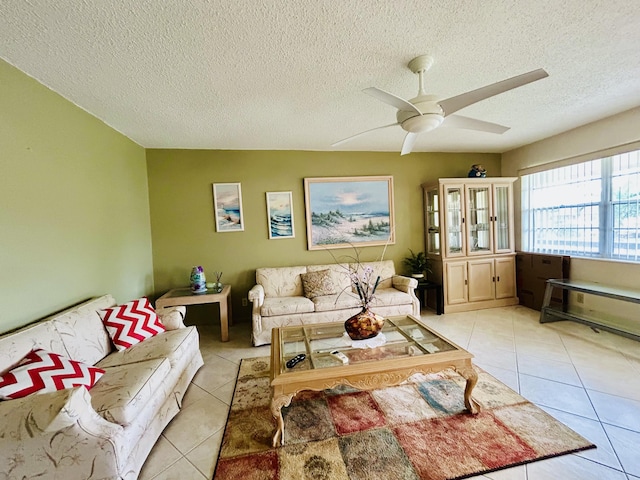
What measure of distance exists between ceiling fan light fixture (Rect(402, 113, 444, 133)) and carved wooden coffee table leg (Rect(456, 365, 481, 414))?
5.34 ft

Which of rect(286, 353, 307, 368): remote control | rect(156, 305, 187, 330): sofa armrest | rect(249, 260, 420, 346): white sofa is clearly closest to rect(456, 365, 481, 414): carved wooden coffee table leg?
rect(286, 353, 307, 368): remote control

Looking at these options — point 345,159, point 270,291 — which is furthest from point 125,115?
point 345,159

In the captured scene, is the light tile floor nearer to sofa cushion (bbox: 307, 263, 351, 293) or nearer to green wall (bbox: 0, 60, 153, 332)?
sofa cushion (bbox: 307, 263, 351, 293)

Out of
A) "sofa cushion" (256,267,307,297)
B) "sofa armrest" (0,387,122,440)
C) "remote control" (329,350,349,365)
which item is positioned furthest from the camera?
"sofa cushion" (256,267,307,297)

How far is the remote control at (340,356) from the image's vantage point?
1.81 meters

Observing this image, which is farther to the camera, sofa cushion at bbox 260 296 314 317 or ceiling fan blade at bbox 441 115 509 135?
sofa cushion at bbox 260 296 314 317

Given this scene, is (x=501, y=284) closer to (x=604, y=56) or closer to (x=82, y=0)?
(x=604, y=56)

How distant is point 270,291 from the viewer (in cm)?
356

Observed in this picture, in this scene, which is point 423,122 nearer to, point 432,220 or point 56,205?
point 432,220

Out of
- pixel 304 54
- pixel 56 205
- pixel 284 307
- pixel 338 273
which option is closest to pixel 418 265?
pixel 338 273

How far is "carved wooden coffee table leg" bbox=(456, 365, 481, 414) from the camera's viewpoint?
171 cm

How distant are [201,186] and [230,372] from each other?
8.09 ft

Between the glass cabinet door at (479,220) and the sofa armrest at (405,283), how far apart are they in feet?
3.84

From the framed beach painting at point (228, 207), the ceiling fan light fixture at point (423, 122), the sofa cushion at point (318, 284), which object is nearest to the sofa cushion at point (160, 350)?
the sofa cushion at point (318, 284)
